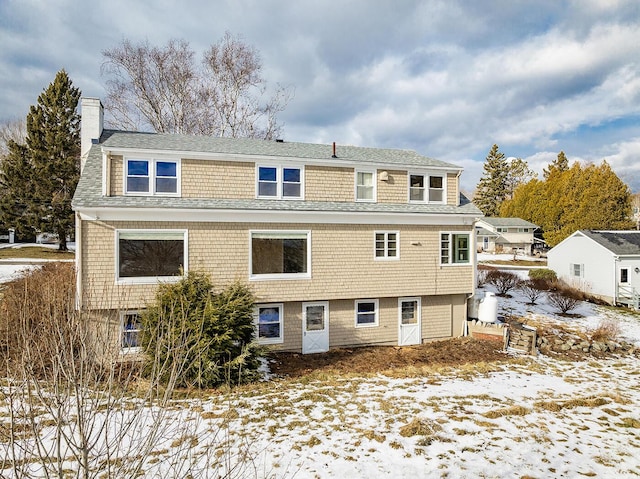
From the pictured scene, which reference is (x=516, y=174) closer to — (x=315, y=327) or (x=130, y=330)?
(x=315, y=327)

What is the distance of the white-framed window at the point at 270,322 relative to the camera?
523 inches

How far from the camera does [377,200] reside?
48.1 feet

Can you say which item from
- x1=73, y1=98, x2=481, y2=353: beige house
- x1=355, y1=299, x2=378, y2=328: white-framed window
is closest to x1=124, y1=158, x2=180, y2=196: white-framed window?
x1=73, y1=98, x2=481, y2=353: beige house

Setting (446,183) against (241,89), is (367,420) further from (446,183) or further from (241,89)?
(241,89)

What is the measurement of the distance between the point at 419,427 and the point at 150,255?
9677mm

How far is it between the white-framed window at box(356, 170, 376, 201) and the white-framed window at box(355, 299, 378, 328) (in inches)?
170

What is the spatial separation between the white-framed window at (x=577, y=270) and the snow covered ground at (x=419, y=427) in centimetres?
1685

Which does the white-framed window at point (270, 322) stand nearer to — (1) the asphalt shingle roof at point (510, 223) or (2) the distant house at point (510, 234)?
(2) the distant house at point (510, 234)

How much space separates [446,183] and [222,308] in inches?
434

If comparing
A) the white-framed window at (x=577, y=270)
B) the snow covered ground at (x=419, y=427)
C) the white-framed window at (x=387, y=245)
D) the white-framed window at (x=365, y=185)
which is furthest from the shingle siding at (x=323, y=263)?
the white-framed window at (x=577, y=270)

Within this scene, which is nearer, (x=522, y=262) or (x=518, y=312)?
(x=518, y=312)

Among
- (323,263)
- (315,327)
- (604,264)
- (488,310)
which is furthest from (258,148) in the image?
(604,264)

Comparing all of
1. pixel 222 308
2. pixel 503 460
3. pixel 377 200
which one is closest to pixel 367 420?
pixel 503 460

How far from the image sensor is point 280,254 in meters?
13.2
